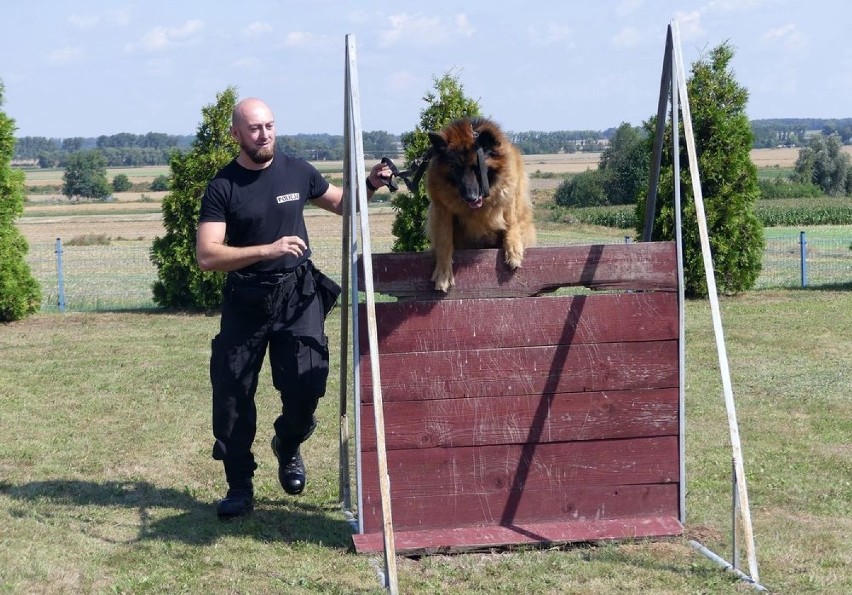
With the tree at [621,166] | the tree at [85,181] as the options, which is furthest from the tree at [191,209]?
the tree at [85,181]

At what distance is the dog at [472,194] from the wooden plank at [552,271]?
2.5 inches

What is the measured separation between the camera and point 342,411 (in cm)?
588

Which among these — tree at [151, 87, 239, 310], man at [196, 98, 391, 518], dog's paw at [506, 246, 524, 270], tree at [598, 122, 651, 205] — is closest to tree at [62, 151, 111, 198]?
tree at [598, 122, 651, 205]

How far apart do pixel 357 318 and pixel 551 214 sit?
3614 cm

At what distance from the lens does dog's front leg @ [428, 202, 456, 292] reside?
5141 mm

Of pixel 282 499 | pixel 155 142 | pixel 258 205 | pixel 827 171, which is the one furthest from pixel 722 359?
pixel 155 142

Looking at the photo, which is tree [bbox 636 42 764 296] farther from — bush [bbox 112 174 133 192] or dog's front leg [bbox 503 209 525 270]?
bush [bbox 112 174 133 192]

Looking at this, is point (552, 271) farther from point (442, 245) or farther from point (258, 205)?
point (258, 205)

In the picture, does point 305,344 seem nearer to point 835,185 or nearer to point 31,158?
point 835,185

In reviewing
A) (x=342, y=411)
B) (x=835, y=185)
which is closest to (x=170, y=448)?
(x=342, y=411)

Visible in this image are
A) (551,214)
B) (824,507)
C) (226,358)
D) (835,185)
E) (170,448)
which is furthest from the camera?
(835,185)

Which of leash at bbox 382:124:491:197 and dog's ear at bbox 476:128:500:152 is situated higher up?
dog's ear at bbox 476:128:500:152

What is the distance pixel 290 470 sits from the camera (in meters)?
5.86

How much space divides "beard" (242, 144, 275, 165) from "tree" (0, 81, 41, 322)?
10211 millimetres
